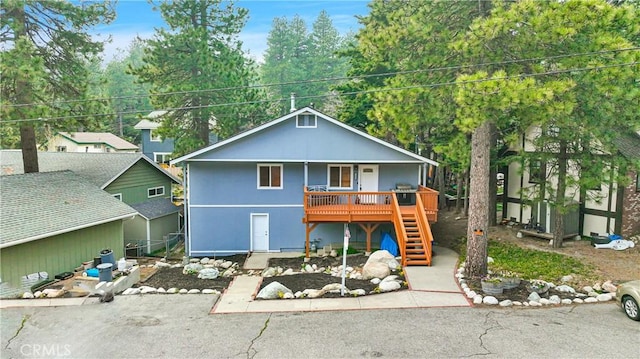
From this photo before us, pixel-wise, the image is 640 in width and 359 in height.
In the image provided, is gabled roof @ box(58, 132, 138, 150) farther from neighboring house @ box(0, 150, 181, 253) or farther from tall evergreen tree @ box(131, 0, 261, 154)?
tall evergreen tree @ box(131, 0, 261, 154)

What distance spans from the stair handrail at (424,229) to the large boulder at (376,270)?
5.32ft

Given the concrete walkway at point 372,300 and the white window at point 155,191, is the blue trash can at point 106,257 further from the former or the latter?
the white window at point 155,191

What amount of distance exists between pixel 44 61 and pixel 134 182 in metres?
6.91

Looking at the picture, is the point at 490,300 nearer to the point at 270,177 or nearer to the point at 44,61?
the point at 270,177

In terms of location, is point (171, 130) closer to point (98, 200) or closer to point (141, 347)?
point (98, 200)

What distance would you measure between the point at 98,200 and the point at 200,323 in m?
10.1

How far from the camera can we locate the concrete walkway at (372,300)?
9539 mm

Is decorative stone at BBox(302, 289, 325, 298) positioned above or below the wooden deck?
below

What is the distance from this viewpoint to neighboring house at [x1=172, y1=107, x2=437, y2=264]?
16.6 metres

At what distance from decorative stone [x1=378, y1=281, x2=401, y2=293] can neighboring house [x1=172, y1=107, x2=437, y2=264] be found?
16.9ft

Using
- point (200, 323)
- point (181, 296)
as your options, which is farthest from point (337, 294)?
point (181, 296)

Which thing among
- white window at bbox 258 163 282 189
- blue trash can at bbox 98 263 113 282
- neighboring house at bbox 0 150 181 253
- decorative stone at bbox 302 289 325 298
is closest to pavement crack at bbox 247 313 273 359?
decorative stone at bbox 302 289 325 298

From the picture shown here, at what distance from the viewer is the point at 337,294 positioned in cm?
1041

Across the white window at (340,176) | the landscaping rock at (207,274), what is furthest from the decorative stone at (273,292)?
the white window at (340,176)
